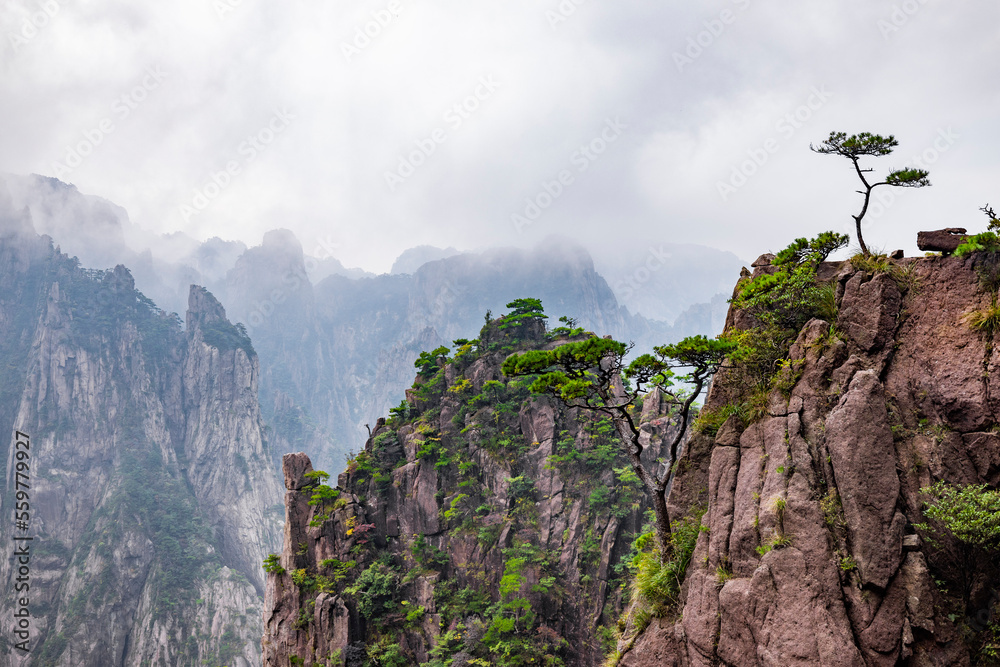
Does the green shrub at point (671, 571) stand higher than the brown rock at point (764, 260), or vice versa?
the brown rock at point (764, 260)

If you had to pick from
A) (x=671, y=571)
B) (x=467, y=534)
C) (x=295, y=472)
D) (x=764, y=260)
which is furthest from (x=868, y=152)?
(x=295, y=472)

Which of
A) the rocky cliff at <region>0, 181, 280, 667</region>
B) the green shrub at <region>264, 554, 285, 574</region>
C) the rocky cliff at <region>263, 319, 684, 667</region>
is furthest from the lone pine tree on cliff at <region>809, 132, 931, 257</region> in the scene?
the rocky cliff at <region>0, 181, 280, 667</region>

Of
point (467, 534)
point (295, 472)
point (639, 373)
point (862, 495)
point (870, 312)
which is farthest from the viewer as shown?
point (295, 472)

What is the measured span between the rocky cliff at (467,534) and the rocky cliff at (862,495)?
53.1 feet

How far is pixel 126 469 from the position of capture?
112000mm

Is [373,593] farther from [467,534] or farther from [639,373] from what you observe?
[639,373]

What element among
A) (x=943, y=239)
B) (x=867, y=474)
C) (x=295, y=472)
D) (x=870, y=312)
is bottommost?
(x=867, y=474)

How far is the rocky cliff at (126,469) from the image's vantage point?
287 feet

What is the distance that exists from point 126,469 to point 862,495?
13926cm

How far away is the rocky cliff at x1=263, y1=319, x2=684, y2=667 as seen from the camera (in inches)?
1059

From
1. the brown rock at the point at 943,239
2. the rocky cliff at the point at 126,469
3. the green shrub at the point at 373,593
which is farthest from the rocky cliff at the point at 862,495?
the rocky cliff at the point at 126,469

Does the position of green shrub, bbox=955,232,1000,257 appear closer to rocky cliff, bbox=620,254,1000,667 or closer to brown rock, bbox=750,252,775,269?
rocky cliff, bbox=620,254,1000,667

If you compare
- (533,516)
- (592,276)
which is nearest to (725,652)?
(533,516)

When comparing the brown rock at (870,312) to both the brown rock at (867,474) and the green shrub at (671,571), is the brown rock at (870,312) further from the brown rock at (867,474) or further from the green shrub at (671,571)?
the green shrub at (671,571)
